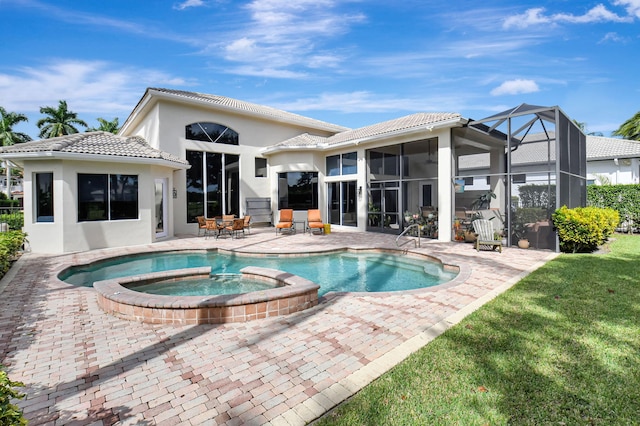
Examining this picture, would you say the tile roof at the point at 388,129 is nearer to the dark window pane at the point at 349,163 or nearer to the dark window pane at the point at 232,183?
the dark window pane at the point at 349,163

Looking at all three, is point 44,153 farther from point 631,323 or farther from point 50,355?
point 631,323

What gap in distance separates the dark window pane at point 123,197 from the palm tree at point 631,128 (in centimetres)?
3718

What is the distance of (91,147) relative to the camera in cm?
1157

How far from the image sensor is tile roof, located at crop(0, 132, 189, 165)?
10719 mm

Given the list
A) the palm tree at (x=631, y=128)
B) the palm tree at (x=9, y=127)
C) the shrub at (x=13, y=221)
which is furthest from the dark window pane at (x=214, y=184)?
the palm tree at (x=9, y=127)

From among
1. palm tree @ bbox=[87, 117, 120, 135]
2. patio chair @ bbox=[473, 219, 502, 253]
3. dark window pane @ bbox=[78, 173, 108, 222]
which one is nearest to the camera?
patio chair @ bbox=[473, 219, 502, 253]

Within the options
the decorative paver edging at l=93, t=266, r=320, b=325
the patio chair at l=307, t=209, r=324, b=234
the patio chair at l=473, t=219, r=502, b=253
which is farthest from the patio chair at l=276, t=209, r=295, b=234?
the decorative paver edging at l=93, t=266, r=320, b=325

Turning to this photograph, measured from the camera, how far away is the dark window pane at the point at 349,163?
1681cm

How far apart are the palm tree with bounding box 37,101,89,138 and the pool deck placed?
1692 inches

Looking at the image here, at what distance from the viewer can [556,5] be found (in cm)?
1202

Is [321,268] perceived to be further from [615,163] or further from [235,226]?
[615,163]

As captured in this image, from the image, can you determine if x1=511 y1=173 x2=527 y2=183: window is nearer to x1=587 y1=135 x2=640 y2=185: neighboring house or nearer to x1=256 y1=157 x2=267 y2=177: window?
x1=587 y1=135 x2=640 y2=185: neighboring house

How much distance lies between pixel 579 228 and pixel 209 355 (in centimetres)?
1096

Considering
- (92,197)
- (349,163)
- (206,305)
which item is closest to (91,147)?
(92,197)
